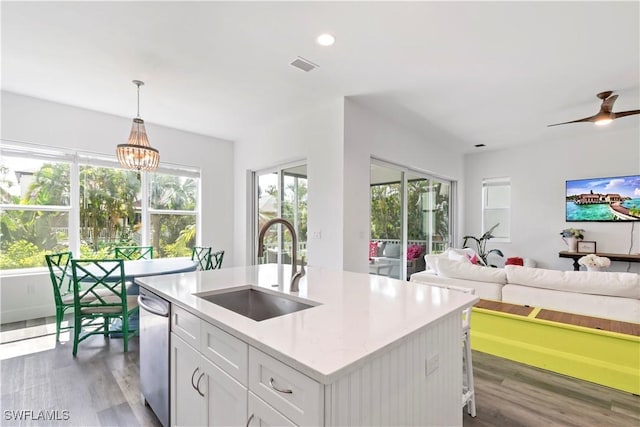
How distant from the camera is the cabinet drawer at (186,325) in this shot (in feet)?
4.68

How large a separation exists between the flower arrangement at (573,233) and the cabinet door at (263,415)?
6330 millimetres

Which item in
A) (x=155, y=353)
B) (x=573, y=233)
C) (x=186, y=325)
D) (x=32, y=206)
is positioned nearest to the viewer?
(x=186, y=325)

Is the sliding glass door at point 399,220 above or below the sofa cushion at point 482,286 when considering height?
above

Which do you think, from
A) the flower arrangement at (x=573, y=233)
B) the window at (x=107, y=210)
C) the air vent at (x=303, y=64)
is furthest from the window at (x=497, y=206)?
the window at (x=107, y=210)

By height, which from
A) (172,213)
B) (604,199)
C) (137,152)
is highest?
(137,152)

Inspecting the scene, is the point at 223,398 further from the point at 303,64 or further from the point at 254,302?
the point at 303,64

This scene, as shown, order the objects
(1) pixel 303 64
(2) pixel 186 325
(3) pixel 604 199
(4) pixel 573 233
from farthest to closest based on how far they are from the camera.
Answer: (4) pixel 573 233
(3) pixel 604 199
(1) pixel 303 64
(2) pixel 186 325

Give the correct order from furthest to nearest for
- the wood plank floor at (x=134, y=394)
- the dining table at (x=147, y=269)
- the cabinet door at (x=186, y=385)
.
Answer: the dining table at (x=147, y=269) → the wood plank floor at (x=134, y=394) → the cabinet door at (x=186, y=385)

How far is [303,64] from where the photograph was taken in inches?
115

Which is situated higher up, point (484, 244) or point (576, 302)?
point (484, 244)

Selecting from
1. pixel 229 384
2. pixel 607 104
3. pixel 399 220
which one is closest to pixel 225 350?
pixel 229 384

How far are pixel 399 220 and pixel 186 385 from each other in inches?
158

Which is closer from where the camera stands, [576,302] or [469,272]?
[576,302]

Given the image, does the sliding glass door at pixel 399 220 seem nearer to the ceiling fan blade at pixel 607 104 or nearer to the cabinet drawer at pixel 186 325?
the ceiling fan blade at pixel 607 104
